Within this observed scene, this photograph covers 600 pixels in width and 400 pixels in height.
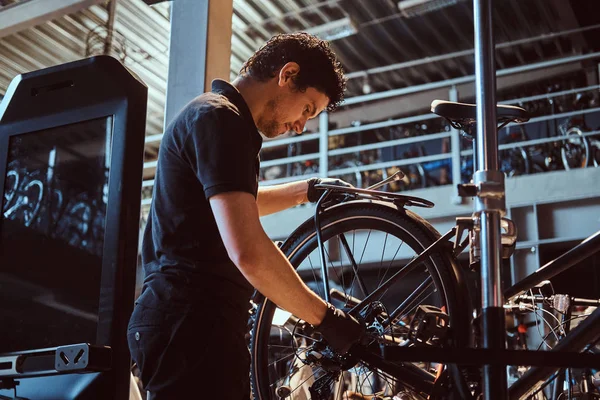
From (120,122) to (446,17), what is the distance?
8189mm

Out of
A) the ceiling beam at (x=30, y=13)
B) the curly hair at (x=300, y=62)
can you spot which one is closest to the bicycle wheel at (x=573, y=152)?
the ceiling beam at (x=30, y=13)

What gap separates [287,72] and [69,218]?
81cm

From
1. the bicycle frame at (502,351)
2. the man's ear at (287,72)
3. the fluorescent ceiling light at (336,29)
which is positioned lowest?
the bicycle frame at (502,351)

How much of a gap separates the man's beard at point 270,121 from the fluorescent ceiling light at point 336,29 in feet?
23.3

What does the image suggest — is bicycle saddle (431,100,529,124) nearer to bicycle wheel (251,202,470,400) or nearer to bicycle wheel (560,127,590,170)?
bicycle wheel (251,202,470,400)

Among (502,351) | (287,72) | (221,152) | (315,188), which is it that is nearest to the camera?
(502,351)

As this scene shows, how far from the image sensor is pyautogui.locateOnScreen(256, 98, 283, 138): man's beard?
6.84 ft

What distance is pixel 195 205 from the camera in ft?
6.26

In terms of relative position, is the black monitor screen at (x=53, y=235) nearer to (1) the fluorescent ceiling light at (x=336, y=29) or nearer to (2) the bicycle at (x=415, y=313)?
(2) the bicycle at (x=415, y=313)

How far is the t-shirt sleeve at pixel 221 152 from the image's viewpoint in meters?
1.75

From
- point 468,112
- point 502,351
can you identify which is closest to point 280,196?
point 468,112

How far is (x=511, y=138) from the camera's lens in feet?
34.9

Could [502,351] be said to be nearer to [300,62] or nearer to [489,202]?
[489,202]

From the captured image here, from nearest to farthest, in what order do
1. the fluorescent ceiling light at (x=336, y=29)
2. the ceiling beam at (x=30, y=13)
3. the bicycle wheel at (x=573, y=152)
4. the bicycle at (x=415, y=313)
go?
the bicycle at (x=415, y=313) < the ceiling beam at (x=30, y=13) < the fluorescent ceiling light at (x=336, y=29) < the bicycle wheel at (x=573, y=152)
